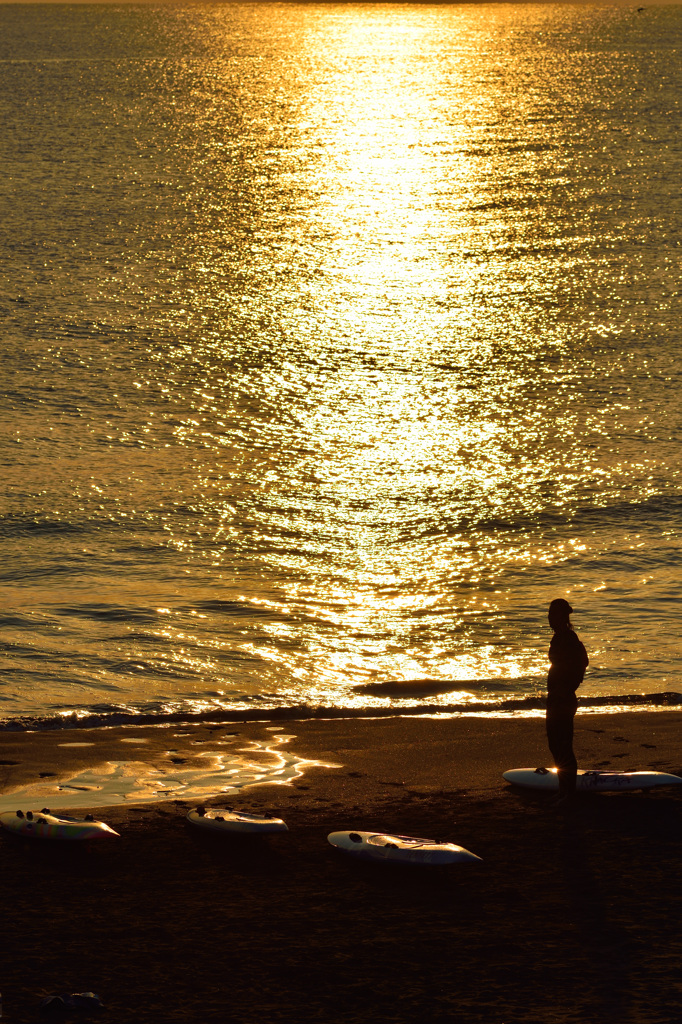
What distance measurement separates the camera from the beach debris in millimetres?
8680

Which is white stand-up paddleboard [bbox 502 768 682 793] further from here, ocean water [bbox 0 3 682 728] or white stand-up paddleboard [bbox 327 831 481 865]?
ocean water [bbox 0 3 682 728]

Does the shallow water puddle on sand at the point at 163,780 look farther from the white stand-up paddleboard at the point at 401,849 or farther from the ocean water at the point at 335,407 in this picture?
the ocean water at the point at 335,407

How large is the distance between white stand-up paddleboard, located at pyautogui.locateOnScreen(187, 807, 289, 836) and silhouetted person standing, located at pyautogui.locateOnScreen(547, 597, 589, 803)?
8.98 ft

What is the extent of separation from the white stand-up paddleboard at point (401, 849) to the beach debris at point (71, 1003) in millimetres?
2982

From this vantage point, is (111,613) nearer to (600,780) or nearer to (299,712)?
(299,712)

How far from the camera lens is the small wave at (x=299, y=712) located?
54.6ft

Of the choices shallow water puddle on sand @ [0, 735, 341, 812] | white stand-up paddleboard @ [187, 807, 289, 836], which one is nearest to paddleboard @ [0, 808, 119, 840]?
white stand-up paddleboard @ [187, 807, 289, 836]

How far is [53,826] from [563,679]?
4.93m

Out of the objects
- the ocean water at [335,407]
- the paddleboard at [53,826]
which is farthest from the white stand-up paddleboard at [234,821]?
the ocean water at [335,407]

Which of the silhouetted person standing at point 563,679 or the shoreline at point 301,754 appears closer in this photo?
the silhouetted person standing at point 563,679

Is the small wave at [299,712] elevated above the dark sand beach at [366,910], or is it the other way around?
the small wave at [299,712]

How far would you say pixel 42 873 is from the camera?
10984 millimetres

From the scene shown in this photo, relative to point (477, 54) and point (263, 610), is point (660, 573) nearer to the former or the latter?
point (263, 610)

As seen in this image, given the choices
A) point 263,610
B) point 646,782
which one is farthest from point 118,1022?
point 263,610
